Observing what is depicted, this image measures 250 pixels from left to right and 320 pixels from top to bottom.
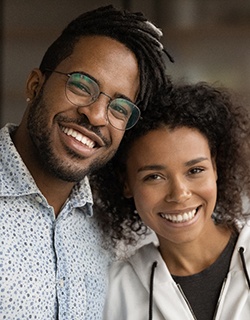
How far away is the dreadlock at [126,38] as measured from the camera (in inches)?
71.7

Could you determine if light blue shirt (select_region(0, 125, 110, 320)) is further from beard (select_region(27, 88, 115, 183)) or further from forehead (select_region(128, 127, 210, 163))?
forehead (select_region(128, 127, 210, 163))

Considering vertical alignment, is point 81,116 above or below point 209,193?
above

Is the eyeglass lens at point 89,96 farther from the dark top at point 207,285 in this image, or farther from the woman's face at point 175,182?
the dark top at point 207,285

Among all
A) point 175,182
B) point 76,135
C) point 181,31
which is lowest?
point 181,31

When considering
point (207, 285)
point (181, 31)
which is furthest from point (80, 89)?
point (181, 31)

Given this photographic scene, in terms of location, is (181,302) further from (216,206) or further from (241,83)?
(241,83)

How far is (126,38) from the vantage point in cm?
183

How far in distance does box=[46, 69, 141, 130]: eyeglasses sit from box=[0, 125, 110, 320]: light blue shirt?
0.65ft

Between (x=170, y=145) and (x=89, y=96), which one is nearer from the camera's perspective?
(x=89, y=96)

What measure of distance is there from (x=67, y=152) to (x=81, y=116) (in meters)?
0.09

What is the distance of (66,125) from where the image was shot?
1.72 m

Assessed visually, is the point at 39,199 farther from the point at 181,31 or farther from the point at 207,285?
the point at 181,31

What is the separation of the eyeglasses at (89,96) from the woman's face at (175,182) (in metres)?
0.15

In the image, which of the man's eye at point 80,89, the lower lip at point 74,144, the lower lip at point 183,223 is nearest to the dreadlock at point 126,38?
the man's eye at point 80,89
